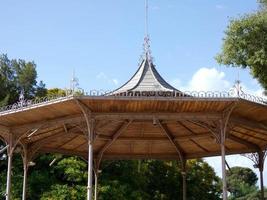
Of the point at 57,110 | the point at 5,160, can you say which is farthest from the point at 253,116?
the point at 5,160

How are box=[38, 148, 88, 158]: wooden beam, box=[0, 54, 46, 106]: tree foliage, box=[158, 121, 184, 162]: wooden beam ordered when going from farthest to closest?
box=[0, 54, 46, 106]: tree foliage < box=[38, 148, 88, 158]: wooden beam < box=[158, 121, 184, 162]: wooden beam

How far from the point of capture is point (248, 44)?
79.1ft

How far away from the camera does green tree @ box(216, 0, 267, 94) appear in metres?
23.6

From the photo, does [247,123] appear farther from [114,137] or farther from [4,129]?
[4,129]

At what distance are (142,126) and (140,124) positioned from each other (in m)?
0.37

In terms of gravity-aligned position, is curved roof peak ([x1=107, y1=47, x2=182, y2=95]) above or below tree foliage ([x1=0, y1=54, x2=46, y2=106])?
below

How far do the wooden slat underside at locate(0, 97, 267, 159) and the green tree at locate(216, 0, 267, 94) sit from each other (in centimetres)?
290

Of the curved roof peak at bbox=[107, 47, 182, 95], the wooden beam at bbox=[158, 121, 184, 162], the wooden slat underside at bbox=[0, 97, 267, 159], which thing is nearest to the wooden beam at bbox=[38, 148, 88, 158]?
the wooden slat underside at bbox=[0, 97, 267, 159]

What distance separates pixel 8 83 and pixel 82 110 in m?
33.4

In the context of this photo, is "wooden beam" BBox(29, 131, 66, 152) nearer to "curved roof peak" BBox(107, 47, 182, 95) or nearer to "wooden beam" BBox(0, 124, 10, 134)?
"wooden beam" BBox(0, 124, 10, 134)

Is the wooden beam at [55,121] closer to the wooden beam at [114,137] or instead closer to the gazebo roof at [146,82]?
the gazebo roof at [146,82]

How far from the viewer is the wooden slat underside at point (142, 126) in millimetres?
20000

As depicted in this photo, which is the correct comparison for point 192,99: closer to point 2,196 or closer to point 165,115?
point 165,115

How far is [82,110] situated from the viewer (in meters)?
19.9
